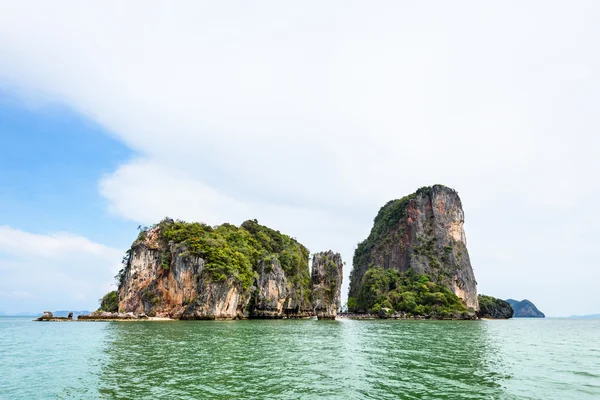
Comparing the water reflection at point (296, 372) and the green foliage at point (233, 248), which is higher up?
the green foliage at point (233, 248)

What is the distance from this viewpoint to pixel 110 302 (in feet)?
295

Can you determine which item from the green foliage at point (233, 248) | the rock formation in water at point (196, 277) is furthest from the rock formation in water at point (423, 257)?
the rock formation in water at point (196, 277)

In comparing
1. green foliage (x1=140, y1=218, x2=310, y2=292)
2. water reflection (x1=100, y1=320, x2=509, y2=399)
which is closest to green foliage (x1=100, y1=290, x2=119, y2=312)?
green foliage (x1=140, y1=218, x2=310, y2=292)

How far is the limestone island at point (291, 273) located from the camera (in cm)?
7456

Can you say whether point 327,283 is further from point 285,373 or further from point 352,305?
point 285,373

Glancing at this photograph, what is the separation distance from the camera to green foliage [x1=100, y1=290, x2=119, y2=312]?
285 feet

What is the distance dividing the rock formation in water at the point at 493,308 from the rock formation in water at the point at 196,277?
92128 millimetres

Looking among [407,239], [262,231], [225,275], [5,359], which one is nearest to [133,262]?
[225,275]

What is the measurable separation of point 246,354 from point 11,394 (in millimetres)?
13268

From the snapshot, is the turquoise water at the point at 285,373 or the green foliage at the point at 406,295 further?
the green foliage at the point at 406,295

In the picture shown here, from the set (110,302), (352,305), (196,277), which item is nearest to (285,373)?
(196,277)

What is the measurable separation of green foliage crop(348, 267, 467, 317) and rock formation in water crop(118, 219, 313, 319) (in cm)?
4334

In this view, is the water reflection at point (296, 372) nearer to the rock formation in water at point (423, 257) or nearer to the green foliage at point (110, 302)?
the green foliage at point (110, 302)

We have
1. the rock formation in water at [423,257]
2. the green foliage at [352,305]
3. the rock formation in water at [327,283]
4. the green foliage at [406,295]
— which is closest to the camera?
the rock formation in water at [327,283]
